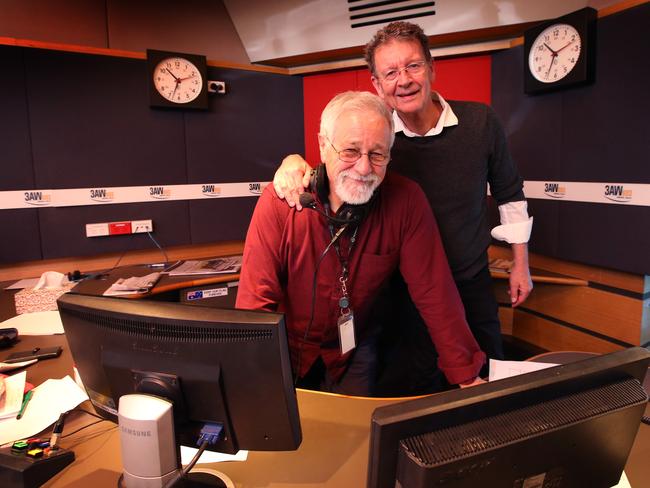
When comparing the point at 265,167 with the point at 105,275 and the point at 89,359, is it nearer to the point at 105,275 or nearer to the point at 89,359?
the point at 105,275

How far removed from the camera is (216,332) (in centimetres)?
77

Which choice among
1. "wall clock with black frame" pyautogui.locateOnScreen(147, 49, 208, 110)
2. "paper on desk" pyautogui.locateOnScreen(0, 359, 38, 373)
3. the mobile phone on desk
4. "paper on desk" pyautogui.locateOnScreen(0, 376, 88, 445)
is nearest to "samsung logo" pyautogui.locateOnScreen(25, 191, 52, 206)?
"wall clock with black frame" pyautogui.locateOnScreen(147, 49, 208, 110)

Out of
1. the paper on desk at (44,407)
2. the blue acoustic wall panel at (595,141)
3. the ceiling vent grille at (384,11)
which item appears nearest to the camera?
the paper on desk at (44,407)

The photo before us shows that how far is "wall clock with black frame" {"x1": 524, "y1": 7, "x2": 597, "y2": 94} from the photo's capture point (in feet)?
7.68

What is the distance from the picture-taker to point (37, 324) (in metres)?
1.82

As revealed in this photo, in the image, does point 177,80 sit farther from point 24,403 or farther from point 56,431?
point 56,431

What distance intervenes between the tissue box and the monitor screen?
173cm

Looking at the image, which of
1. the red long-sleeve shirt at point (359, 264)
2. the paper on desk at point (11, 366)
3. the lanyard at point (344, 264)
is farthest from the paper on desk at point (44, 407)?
the lanyard at point (344, 264)

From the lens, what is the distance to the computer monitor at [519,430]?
0.55m

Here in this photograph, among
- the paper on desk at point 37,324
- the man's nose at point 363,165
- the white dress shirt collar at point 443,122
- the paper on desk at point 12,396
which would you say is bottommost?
the paper on desk at point 12,396

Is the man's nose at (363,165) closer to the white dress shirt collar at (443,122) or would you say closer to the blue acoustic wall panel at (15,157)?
the white dress shirt collar at (443,122)

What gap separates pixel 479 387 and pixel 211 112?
3175mm

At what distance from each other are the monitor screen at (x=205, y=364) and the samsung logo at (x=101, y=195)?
2.43 m

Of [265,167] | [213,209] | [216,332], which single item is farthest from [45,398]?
[265,167]
